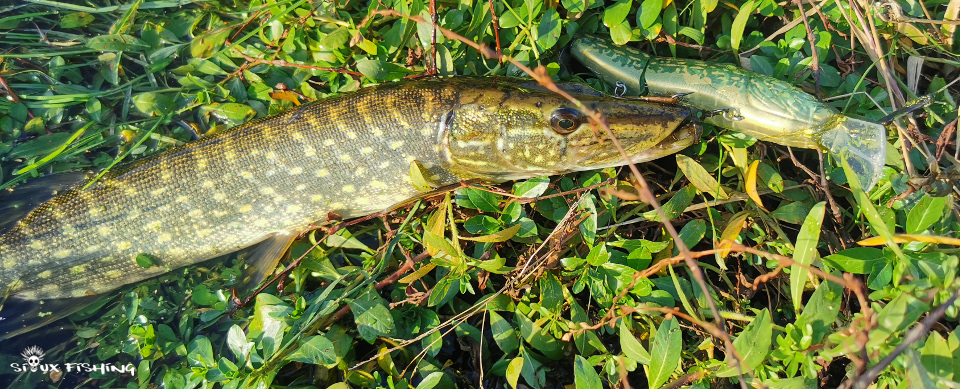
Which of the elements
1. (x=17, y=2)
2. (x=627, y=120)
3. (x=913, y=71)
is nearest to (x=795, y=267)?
(x=627, y=120)

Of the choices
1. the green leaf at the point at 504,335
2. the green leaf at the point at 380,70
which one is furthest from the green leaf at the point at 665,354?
the green leaf at the point at 380,70

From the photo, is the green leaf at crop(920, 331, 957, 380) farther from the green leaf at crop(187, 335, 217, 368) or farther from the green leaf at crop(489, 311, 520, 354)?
the green leaf at crop(187, 335, 217, 368)

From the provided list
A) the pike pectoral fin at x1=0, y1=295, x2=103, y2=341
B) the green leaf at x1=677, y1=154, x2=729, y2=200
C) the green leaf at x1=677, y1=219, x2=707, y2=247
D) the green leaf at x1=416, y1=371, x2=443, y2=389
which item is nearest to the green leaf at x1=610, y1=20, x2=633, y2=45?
the green leaf at x1=677, y1=154, x2=729, y2=200

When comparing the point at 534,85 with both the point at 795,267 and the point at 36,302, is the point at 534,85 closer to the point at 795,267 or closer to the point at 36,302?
the point at 795,267

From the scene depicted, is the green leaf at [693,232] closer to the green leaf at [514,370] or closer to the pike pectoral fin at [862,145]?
the pike pectoral fin at [862,145]

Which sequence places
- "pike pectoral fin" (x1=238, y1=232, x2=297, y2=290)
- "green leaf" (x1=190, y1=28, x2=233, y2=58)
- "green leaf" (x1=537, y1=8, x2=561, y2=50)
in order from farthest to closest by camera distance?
"green leaf" (x1=190, y1=28, x2=233, y2=58) → "pike pectoral fin" (x1=238, y1=232, x2=297, y2=290) → "green leaf" (x1=537, y1=8, x2=561, y2=50)

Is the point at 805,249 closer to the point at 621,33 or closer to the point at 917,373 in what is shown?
the point at 917,373

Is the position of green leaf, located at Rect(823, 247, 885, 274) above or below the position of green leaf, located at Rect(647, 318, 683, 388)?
above
